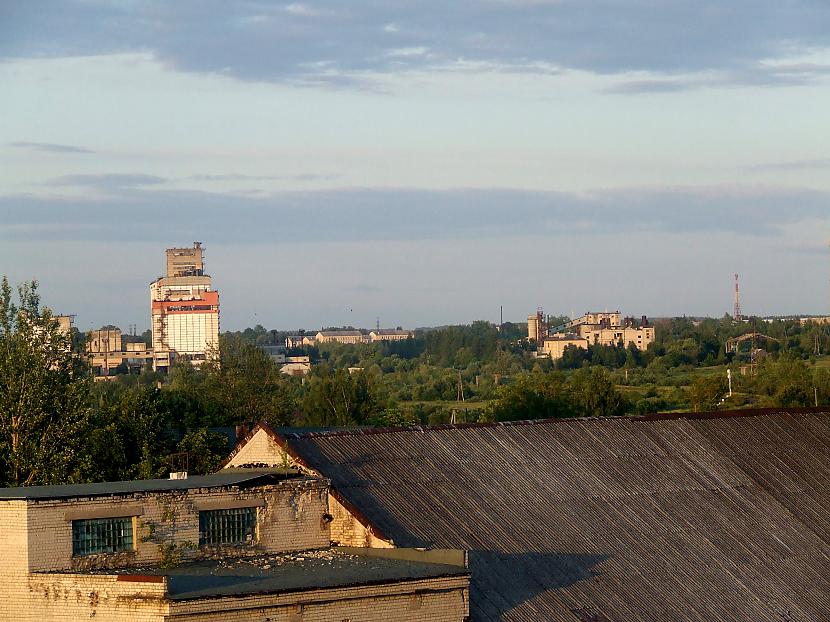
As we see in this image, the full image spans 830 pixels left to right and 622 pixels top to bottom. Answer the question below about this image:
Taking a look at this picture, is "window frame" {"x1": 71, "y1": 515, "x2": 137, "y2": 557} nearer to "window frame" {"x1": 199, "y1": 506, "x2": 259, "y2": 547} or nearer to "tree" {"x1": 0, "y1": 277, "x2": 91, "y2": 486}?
"window frame" {"x1": 199, "y1": 506, "x2": 259, "y2": 547}

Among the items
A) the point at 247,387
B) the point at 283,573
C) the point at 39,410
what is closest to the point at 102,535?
the point at 283,573

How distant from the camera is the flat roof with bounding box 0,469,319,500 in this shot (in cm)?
2997

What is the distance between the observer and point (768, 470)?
A: 40.4 meters

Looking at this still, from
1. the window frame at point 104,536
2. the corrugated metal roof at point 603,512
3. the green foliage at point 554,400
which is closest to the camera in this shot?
the window frame at point 104,536

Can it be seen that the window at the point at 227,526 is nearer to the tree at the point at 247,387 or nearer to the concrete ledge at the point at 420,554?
the concrete ledge at the point at 420,554

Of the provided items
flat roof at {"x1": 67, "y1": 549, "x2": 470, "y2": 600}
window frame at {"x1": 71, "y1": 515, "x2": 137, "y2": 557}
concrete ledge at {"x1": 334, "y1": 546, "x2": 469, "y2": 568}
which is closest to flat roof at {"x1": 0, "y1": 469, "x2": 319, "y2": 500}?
window frame at {"x1": 71, "y1": 515, "x2": 137, "y2": 557}

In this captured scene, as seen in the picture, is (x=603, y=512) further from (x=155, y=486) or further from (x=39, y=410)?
(x=39, y=410)

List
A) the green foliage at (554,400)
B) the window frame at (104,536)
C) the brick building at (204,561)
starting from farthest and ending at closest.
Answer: the green foliage at (554,400) → the window frame at (104,536) → the brick building at (204,561)

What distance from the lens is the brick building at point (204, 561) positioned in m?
27.0

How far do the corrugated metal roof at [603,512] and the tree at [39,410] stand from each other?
55.9ft

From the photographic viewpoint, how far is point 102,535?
98.1ft

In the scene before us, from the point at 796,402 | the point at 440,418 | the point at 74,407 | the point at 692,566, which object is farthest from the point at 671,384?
the point at 692,566

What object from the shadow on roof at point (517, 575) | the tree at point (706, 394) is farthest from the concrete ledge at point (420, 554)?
the tree at point (706, 394)

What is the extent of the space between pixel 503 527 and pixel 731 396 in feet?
273
